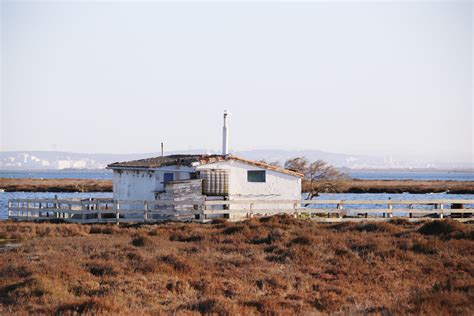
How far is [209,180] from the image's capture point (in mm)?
35000

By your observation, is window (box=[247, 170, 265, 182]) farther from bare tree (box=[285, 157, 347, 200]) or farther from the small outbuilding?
bare tree (box=[285, 157, 347, 200])

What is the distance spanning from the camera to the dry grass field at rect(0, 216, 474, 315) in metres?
14.3

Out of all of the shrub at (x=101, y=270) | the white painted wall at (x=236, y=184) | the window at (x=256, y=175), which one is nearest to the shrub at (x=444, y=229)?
the white painted wall at (x=236, y=184)

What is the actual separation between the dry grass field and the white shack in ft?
18.5

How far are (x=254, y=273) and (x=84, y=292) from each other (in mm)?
4938

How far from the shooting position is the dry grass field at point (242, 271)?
1429 cm

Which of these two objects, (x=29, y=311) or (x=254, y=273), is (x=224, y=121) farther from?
(x=29, y=311)

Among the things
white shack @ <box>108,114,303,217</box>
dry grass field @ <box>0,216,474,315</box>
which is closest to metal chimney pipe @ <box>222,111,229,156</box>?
white shack @ <box>108,114,303,217</box>

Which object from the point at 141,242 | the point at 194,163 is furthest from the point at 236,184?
the point at 141,242

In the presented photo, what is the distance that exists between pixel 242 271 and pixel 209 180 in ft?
53.6

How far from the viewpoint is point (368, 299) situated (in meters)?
15.3

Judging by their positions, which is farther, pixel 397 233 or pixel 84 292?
pixel 397 233

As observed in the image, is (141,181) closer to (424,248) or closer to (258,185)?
(258,185)

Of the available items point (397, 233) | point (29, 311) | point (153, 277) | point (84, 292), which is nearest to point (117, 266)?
point (153, 277)
